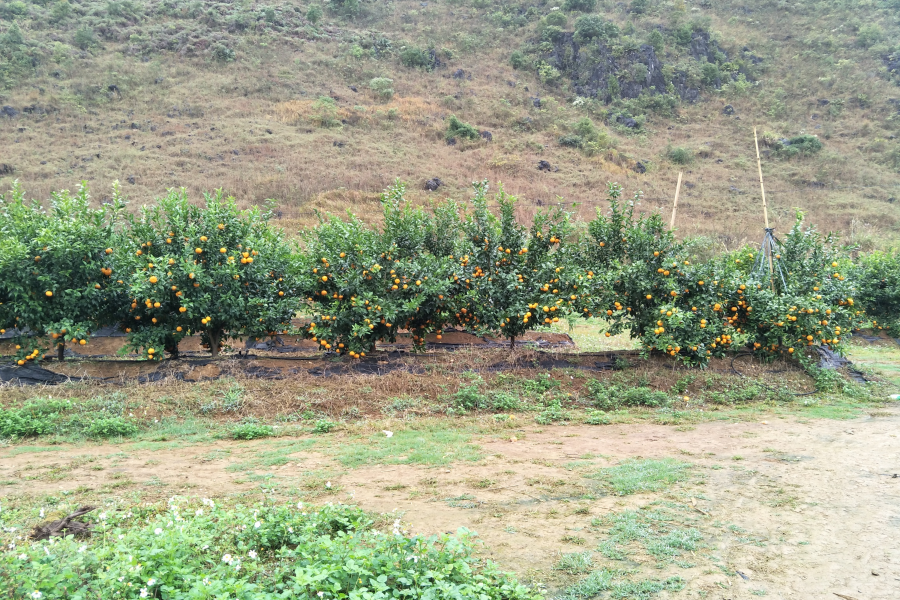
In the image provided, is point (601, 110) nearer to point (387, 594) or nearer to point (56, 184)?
point (56, 184)

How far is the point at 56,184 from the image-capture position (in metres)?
26.8

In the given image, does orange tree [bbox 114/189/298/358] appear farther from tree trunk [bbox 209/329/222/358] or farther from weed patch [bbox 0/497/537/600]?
weed patch [bbox 0/497/537/600]

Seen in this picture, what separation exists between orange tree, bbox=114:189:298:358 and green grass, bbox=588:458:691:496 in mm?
5779

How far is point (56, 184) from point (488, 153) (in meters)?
22.1

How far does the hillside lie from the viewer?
30.1 metres

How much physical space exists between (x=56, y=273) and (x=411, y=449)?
20.4 feet

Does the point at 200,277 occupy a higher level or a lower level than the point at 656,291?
higher

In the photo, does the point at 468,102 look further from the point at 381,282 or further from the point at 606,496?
the point at 606,496

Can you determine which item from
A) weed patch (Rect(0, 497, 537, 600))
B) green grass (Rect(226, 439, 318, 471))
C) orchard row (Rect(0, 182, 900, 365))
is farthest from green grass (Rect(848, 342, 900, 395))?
weed patch (Rect(0, 497, 537, 600))

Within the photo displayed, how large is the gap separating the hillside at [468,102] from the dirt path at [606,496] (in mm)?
19496

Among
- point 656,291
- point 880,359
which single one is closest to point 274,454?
point 656,291

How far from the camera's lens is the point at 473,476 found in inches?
221

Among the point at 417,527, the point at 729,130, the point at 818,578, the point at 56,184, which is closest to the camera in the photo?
the point at 818,578

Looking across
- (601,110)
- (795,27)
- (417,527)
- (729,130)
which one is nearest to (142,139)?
(601,110)
